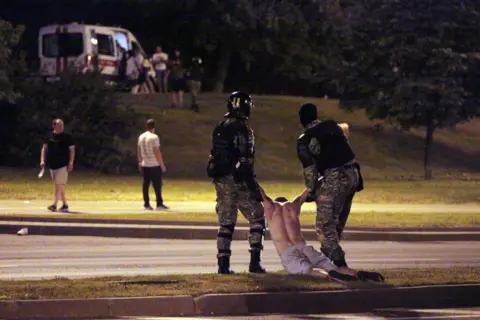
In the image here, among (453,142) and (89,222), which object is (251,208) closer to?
(89,222)

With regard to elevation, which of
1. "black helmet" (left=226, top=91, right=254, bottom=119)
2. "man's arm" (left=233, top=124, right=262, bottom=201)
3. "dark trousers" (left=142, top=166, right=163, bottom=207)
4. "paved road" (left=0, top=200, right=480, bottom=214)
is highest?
"black helmet" (left=226, top=91, right=254, bottom=119)

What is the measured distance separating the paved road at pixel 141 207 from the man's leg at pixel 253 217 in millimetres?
11197

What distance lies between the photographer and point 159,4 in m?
51.2

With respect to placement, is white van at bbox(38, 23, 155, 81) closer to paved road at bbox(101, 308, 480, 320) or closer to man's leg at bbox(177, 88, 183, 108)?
man's leg at bbox(177, 88, 183, 108)

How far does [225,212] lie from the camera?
1407 cm

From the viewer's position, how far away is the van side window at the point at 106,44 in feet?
157

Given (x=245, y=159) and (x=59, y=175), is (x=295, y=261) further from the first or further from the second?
(x=59, y=175)

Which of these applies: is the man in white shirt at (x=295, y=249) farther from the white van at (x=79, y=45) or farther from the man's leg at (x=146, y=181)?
the white van at (x=79, y=45)

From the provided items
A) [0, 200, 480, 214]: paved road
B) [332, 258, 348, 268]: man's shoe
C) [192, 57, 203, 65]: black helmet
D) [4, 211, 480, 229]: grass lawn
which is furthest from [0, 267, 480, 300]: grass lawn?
[192, 57, 203, 65]: black helmet

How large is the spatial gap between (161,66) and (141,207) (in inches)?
893

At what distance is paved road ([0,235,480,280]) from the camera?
623 inches

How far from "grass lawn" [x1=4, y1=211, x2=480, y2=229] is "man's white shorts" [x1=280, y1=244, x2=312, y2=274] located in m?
8.76

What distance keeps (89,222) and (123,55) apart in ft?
81.4

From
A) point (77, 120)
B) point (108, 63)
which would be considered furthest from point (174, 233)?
point (108, 63)
